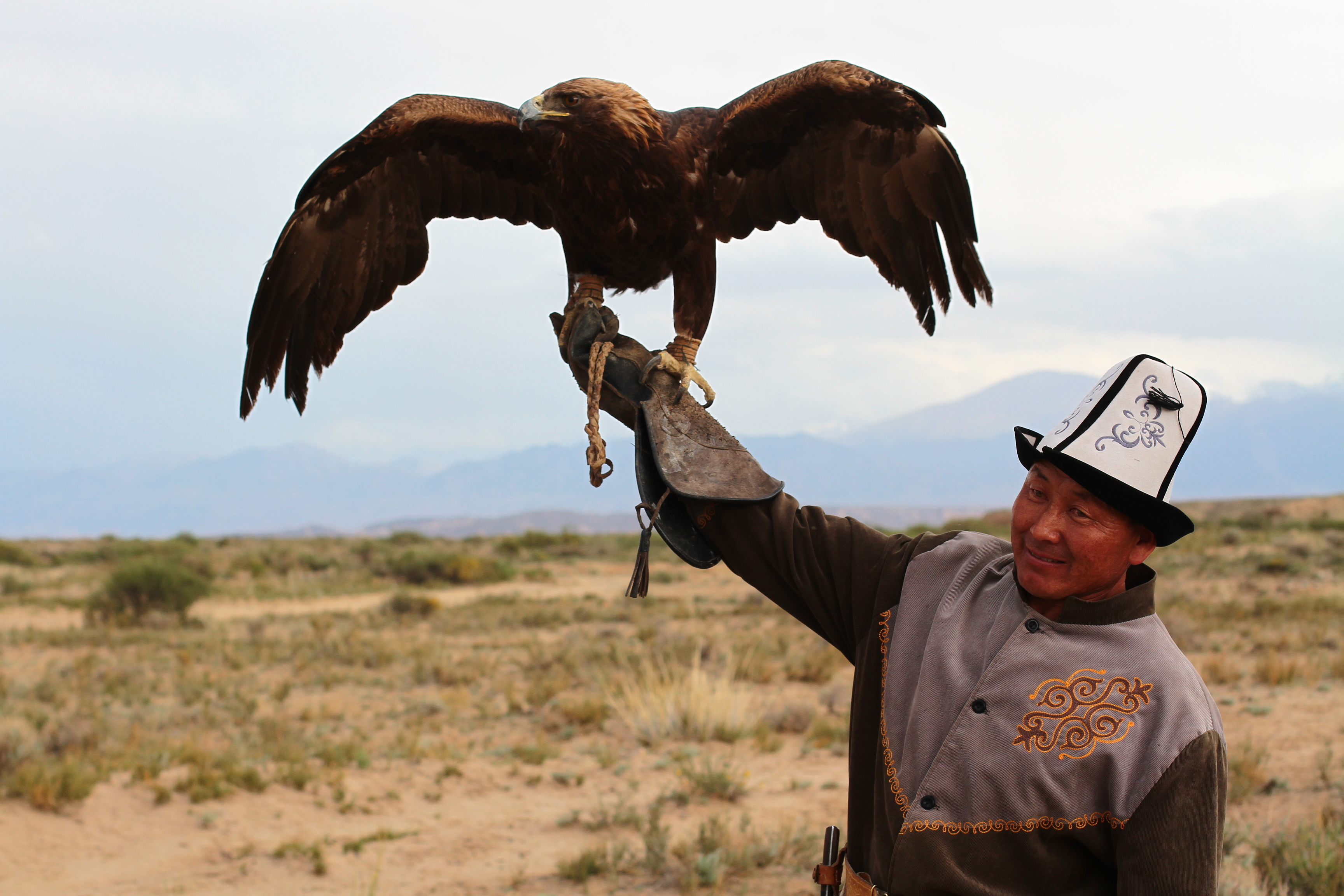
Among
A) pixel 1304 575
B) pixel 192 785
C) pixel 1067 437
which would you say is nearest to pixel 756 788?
pixel 192 785

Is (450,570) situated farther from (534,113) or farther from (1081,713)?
(1081,713)

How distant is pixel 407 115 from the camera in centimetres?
302

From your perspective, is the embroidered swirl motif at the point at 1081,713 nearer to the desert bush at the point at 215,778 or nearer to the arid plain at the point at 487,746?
the arid plain at the point at 487,746

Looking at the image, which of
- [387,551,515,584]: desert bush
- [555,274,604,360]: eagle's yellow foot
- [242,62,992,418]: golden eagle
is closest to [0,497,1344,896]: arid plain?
[242,62,992,418]: golden eagle

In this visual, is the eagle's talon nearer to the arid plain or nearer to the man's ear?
the man's ear

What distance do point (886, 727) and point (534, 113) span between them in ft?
7.05

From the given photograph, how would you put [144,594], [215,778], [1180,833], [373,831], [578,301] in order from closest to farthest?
[1180,833] → [578,301] → [373,831] → [215,778] → [144,594]

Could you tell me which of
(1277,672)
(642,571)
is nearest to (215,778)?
(642,571)

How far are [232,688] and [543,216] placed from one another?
8.33 meters

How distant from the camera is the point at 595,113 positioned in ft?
10.3

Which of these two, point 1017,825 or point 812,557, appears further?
point 812,557

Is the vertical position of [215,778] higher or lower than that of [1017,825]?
lower

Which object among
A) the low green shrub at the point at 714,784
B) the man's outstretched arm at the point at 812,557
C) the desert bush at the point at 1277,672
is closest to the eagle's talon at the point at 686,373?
the man's outstretched arm at the point at 812,557

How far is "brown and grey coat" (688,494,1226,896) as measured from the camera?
1511mm
